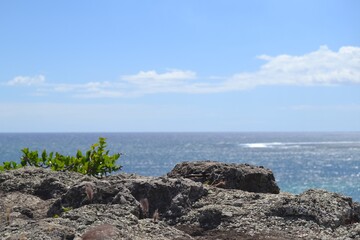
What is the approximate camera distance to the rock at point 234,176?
9.97m

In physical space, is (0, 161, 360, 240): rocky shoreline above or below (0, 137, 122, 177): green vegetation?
below

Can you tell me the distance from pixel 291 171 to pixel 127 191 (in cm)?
12370

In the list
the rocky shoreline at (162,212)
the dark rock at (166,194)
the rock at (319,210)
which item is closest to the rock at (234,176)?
the rocky shoreline at (162,212)

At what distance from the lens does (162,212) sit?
809 cm

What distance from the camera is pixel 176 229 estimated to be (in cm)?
727

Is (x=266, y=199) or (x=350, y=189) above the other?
(x=266, y=199)

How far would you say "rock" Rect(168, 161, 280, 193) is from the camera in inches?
392

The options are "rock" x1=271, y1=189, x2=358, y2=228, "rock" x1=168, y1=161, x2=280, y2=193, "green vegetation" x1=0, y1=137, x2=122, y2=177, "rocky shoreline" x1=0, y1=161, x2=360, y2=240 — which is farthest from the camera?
"green vegetation" x1=0, y1=137, x2=122, y2=177

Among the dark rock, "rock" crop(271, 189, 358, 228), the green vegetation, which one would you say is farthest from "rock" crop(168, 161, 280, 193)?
the green vegetation

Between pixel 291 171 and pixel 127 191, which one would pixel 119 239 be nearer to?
pixel 127 191

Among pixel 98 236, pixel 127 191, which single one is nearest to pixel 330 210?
pixel 127 191

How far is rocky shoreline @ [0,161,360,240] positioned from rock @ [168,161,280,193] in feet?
2.06

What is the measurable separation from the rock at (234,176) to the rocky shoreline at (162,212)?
0.63 meters

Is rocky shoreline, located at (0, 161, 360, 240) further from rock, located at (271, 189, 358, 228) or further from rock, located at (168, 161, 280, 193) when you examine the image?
rock, located at (168, 161, 280, 193)
